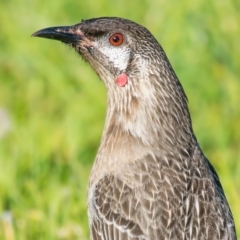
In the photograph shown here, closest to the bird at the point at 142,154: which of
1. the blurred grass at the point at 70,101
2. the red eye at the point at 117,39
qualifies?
the red eye at the point at 117,39

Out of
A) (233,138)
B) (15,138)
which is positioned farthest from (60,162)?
(233,138)

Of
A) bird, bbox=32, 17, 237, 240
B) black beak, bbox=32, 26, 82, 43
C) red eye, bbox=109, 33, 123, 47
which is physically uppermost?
black beak, bbox=32, 26, 82, 43

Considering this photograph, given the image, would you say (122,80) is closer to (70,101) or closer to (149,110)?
(149,110)

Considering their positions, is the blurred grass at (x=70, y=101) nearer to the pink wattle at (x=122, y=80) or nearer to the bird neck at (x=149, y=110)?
the bird neck at (x=149, y=110)

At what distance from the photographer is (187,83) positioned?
1025cm

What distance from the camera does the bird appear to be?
6.77 meters

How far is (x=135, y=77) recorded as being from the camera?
710 cm

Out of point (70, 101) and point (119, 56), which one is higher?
point (70, 101)

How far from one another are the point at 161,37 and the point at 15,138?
2086 mm

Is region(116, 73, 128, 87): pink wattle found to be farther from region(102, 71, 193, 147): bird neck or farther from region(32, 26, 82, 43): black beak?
region(32, 26, 82, 43): black beak

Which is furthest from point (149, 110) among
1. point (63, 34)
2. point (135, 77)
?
point (63, 34)

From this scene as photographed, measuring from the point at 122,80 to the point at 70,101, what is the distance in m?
3.03

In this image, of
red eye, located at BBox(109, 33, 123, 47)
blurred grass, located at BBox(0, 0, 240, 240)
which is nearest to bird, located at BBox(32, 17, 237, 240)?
red eye, located at BBox(109, 33, 123, 47)

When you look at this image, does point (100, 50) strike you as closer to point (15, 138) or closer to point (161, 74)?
point (161, 74)
